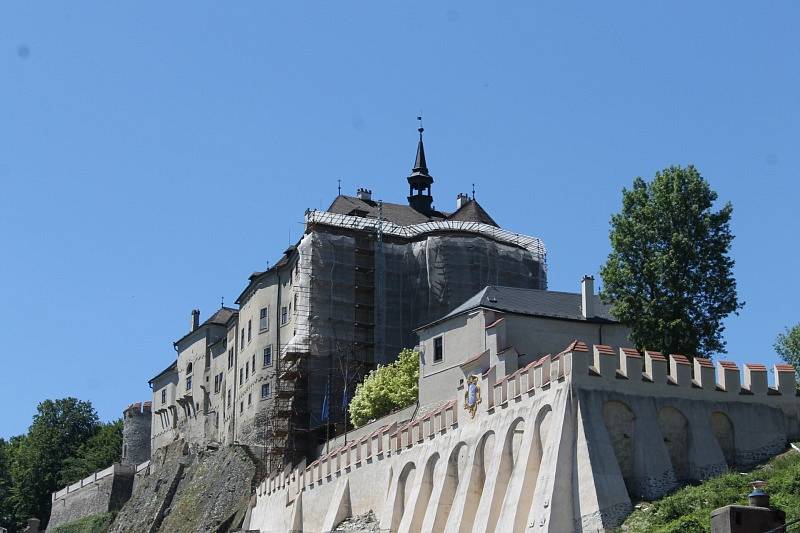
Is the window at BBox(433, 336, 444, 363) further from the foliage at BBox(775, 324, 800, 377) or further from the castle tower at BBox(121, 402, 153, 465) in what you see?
the castle tower at BBox(121, 402, 153, 465)

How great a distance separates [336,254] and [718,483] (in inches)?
2067

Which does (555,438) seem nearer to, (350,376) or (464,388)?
(464,388)

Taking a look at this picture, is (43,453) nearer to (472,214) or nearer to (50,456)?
(50,456)

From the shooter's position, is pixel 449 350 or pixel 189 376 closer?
pixel 449 350

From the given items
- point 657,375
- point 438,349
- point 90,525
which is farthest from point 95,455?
point 657,375

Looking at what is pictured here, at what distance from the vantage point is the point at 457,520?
49906mm

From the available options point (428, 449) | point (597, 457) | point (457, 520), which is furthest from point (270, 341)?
point (597, 457)

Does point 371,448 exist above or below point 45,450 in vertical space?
below

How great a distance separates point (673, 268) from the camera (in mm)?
57438

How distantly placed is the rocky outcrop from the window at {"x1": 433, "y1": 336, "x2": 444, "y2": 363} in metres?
20.5

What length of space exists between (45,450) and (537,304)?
81.2m

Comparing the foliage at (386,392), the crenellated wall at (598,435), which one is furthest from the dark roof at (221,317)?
the crenellated wall at (598,435)

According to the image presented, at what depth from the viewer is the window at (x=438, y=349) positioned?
71188 mm

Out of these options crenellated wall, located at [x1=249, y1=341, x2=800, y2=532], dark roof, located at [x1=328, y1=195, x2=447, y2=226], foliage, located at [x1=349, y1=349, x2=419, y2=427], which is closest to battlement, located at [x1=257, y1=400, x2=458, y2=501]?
crenellated wall, located at [x1=249, y1=341, x2=800, y2=532]
